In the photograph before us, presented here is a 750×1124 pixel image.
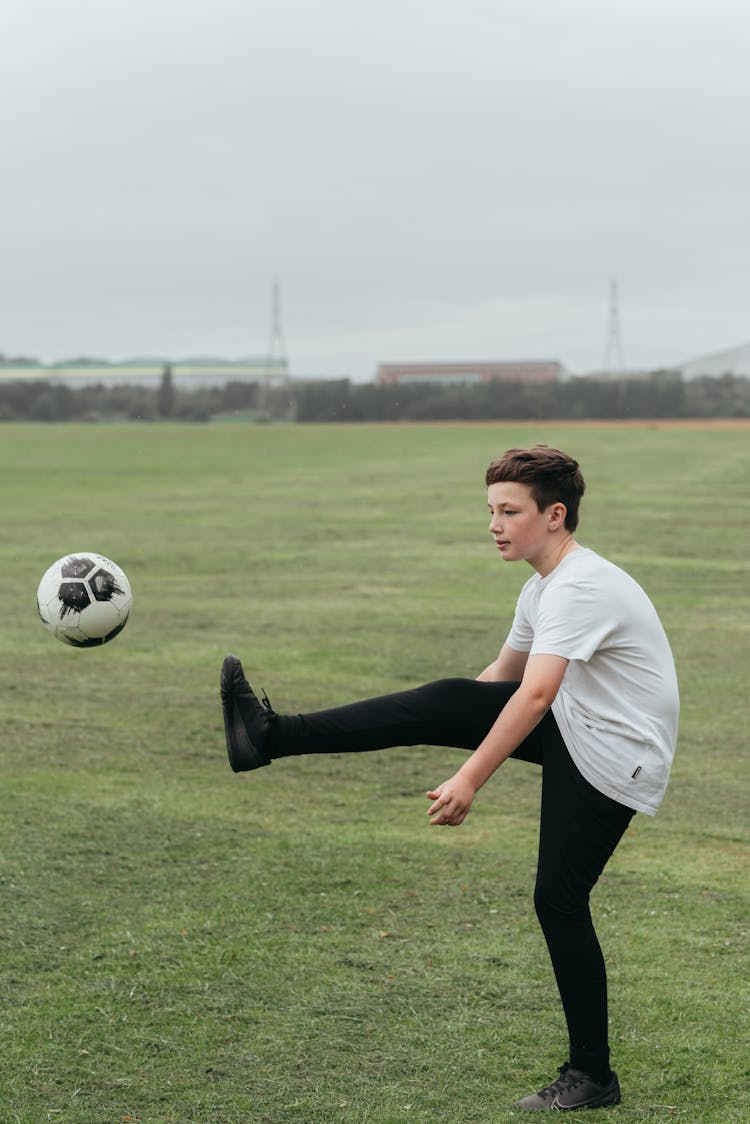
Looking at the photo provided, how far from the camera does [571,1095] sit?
4.09 m

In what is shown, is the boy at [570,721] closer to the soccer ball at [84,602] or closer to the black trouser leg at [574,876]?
the black trouser leg at [574,876]

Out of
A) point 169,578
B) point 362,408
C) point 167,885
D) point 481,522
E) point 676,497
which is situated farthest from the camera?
point 362,408

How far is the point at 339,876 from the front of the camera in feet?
20.4

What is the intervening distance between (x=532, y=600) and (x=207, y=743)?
490 centimetres

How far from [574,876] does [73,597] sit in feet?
11.1

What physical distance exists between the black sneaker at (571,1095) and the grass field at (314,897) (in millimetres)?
77

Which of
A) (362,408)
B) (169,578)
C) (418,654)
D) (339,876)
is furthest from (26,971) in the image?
(362,408)

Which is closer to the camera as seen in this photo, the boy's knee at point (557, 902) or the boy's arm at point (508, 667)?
the boy's knee at point (557, 902)

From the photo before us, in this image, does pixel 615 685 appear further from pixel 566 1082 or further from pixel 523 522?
pixel 566 1082

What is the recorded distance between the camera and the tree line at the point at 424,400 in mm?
58781

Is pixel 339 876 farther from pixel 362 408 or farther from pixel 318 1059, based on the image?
pixel 362 408

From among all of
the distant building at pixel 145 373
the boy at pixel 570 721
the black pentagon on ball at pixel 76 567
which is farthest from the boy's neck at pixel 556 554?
the distant building at pixel 145 373

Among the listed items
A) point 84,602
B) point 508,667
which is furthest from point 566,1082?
point 84,602

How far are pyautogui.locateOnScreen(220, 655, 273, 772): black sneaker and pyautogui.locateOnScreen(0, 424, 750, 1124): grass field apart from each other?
1.01m
